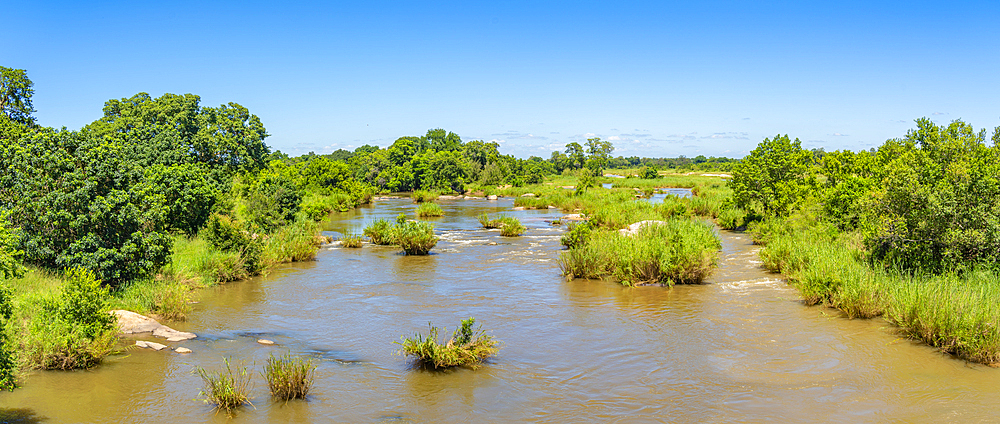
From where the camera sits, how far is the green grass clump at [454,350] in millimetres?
9852

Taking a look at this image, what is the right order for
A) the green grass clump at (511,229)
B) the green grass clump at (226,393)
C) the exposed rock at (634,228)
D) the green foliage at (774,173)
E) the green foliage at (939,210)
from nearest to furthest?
1. the green grass clump at (226,393)
2. the green foliage at (939,210)
3. the exposed rock at (634,228)
4. the green foliage at (774,173)
5. the green grass clump at (511,229)

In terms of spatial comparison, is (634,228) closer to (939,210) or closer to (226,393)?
(939,210)

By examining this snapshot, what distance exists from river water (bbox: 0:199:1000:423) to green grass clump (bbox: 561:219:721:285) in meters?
0.53

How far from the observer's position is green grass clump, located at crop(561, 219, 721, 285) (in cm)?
1647

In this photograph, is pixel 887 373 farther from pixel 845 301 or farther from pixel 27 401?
pixel 27 401

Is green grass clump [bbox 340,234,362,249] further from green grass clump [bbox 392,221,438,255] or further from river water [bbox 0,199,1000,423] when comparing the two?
river water [bbox 0,199,1000,423]

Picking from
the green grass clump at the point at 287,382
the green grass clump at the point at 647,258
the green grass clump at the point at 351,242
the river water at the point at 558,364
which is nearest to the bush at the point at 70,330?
the river water at the point at 558,364

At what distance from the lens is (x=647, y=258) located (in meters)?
16.7

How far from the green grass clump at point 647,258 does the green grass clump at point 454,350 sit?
7.48 meters

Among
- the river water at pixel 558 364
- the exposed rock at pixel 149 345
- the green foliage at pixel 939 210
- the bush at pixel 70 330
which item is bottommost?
the river water at pixel 558 364

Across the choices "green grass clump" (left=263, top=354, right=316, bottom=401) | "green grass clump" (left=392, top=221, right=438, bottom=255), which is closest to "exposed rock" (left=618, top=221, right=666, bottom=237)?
"green grass clump" (left=392, top=221, right=438, bottom=255)

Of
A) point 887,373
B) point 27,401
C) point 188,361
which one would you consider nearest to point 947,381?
point 887,373

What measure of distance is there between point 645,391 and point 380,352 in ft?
15.7

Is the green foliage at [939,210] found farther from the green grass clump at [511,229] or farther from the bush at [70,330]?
the green grass clump at [511,229]
